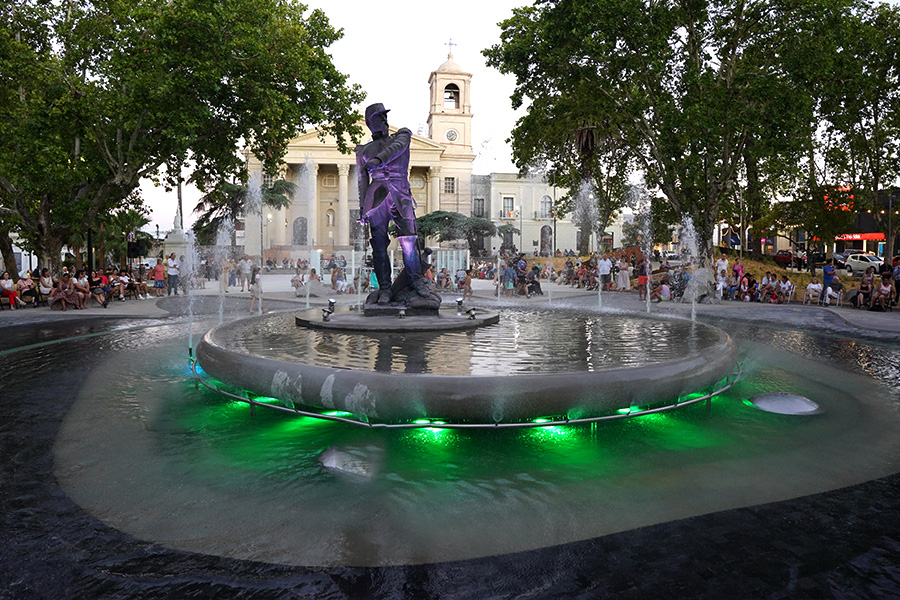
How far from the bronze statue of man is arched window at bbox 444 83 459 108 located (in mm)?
62356

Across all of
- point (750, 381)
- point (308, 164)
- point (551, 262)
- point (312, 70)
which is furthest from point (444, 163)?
point (750, 381)

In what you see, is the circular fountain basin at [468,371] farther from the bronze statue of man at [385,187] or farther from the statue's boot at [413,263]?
the bronze statue of man at [385,187]

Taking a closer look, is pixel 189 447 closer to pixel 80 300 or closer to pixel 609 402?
pixel 609 402

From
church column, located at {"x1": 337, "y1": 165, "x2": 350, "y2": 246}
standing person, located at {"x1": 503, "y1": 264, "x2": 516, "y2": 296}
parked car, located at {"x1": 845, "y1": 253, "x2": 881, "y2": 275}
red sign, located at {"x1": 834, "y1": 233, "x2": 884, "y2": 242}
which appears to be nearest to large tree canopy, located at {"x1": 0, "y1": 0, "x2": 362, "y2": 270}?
standing person, located at {"x1": 503, "y1": 264, "x2": 516, "y2": 296}

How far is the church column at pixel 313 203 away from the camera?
203 feet

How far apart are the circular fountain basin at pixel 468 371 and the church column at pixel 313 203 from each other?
56639 millimetres

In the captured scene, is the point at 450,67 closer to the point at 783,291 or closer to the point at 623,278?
the point at 623,278

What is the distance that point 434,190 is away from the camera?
6588 cm

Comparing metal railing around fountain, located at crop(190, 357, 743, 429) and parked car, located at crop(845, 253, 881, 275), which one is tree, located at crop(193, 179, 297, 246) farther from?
metal railing around fountain, located at crop(190, 357, 743, 429)

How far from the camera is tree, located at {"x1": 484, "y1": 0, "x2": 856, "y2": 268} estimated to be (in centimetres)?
1755

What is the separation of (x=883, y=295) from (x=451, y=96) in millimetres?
57766

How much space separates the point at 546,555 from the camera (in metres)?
2.74

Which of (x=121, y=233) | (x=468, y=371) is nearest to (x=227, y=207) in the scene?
(x=121, y=233)

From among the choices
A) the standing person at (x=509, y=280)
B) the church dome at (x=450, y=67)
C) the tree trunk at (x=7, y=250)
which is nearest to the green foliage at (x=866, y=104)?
the standing person at (x=509, y=280)
